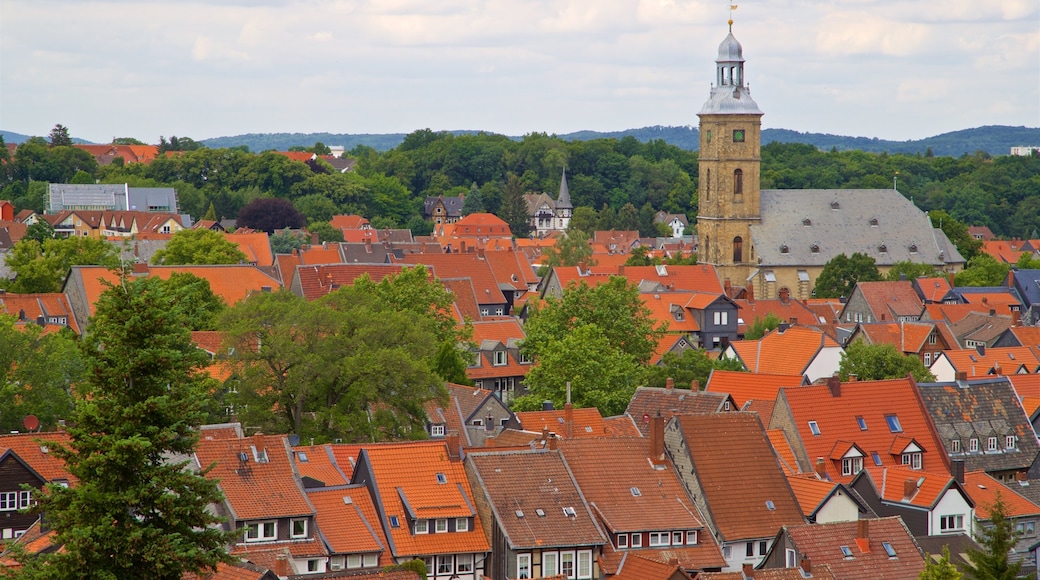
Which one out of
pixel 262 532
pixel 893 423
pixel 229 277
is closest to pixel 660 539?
pixel 262 532

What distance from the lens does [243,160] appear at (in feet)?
558

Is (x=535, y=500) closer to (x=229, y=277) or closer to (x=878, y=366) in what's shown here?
(x=878, y=366)

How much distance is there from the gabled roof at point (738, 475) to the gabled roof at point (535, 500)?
360 cm

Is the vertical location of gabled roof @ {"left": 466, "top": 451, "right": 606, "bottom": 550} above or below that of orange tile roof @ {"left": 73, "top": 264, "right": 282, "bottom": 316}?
below

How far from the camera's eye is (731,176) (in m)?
104

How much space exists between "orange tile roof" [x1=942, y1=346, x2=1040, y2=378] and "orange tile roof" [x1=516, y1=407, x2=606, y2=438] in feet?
66.6

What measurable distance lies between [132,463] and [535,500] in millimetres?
17536

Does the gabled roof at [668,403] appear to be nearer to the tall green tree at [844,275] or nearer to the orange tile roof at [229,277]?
the orange tile roof at [229,277]

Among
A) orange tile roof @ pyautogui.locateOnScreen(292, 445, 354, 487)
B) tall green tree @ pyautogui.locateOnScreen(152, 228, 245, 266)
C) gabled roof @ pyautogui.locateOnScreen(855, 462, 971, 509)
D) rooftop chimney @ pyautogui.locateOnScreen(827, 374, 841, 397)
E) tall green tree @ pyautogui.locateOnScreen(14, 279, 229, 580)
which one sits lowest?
gabled roof @ pyautogui.locateOnScreen(855, 462, 971, 509)

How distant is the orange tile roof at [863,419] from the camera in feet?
150

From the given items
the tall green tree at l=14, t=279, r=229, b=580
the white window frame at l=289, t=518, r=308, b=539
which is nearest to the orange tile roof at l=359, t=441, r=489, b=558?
the white window frame at l=289, t=518, r=308, b=539

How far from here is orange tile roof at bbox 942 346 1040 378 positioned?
6303cm

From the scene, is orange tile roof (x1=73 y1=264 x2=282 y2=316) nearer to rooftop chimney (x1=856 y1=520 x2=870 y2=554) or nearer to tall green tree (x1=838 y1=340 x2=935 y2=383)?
tall green tree (x1=838 y1=340 x2=935 y2=383)

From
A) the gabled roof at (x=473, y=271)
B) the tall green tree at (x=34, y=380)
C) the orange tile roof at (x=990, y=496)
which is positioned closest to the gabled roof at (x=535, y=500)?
the orange tile roof at (x=990, y=496)
